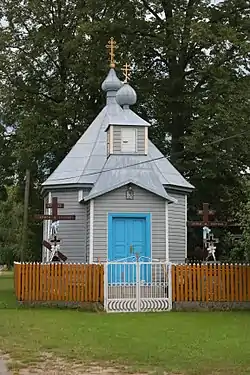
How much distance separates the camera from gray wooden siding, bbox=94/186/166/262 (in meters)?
20.1

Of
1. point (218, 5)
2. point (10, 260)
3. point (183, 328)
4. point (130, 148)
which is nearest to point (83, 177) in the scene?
point (130, 148)

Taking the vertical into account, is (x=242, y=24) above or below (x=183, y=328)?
above

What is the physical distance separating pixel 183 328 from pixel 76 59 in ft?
66.9

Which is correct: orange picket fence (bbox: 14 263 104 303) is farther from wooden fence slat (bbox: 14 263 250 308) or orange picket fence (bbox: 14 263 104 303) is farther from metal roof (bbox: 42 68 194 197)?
metal roof (bbox: 42 68 194 197)

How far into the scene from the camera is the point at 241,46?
27.5m

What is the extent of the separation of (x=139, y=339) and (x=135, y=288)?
19.4ft

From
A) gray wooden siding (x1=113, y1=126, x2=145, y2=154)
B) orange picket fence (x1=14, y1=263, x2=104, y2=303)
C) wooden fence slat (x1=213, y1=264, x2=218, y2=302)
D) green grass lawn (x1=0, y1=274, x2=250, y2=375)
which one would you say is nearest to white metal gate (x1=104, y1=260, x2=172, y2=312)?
orange picket fence (x1=14, y1=263, x2=104, y2=303)

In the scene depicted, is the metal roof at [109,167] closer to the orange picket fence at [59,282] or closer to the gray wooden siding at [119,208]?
the gray wooden siding at [119,208]

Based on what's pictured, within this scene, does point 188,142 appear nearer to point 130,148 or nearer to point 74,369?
point 130,148

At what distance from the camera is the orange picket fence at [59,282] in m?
17.5

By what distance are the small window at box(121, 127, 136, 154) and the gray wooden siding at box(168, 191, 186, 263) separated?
125 inches

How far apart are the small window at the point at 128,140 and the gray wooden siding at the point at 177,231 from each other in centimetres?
319

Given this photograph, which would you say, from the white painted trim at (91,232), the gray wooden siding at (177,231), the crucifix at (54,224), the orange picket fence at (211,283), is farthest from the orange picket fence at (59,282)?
the gray wooden siding at (177,231)

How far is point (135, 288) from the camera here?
56.1 ft
